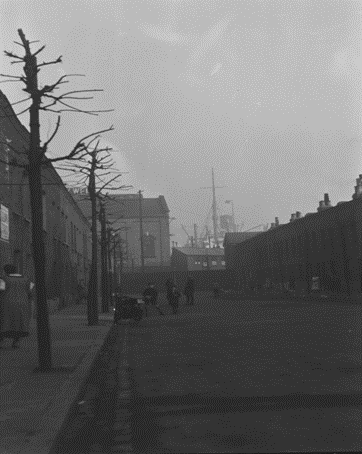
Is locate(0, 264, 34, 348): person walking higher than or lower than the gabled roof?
lower

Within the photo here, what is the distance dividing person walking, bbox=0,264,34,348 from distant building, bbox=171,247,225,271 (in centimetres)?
9611

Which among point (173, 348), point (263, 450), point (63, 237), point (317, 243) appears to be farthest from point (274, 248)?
point (263, 450)

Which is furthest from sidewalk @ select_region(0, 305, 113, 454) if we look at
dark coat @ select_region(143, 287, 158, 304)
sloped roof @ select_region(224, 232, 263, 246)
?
sloped roof @ select_region(224, 232, 263, 246)

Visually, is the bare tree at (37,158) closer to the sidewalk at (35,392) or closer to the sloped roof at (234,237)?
the sidewalk at (35,392)

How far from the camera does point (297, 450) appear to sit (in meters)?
5.34

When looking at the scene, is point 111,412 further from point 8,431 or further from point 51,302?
point 51,302

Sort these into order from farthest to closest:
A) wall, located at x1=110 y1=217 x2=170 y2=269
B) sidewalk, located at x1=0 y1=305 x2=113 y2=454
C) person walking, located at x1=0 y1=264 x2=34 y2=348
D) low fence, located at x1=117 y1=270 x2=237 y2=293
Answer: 1. wall, located at x1=110 y1=217 x2=170 y2=269
2. low fence, located at x1=117 y1=270 x2=237 y2=293
3. person walking, located at x1=0 y1=264 x2=34 y2=348
4. sidewalk, located at x1=0 y1=305 x2=113 y2=454

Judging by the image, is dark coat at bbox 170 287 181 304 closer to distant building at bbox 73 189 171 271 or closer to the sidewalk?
the sidewalk

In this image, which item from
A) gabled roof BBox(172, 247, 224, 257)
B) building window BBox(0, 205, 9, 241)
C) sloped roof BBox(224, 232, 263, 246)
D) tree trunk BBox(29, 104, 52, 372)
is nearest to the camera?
tree trunk BBox(29, 104, 52, 372)

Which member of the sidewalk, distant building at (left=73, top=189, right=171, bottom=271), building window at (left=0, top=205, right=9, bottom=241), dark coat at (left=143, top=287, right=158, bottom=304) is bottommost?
the sidewalk

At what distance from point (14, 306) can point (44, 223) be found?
64.1ft

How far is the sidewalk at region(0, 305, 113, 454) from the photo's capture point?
5766 mm

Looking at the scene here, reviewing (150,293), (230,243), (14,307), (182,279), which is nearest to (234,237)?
(230,243)

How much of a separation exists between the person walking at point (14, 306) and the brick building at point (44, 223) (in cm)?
247
